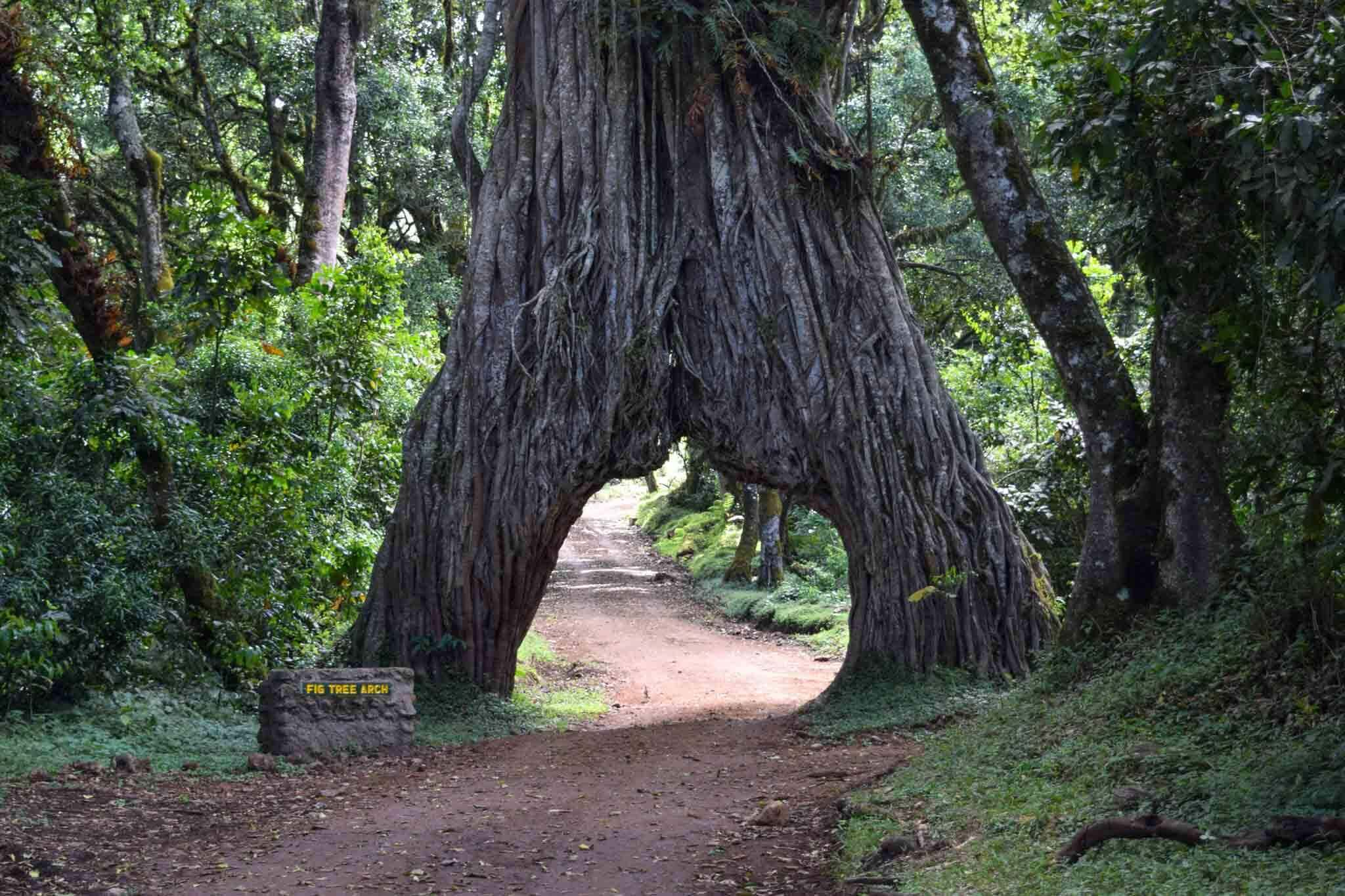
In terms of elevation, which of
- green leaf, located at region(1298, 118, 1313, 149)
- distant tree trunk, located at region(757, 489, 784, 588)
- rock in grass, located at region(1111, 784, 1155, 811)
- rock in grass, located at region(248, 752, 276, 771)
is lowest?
rock in grass, located at region(248, 752, 276, 771)

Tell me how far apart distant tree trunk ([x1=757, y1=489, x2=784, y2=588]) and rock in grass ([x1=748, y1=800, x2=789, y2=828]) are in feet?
52.3

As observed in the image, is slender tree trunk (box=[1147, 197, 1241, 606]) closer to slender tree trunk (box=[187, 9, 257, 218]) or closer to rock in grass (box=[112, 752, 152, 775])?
rock in grass (box=[112, 752, 152, 775])

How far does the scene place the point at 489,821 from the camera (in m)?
7.87

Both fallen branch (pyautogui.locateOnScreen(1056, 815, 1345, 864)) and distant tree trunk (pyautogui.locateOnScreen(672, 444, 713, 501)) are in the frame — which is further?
distant tree trunk (pyautogui.locateOnScreen(672, 444, 713, 501))

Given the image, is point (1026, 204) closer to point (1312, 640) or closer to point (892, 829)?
point (1312, 640)

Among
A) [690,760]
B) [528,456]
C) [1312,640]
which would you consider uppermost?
[528,456]

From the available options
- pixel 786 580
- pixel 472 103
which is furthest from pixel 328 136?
pixel 786 580

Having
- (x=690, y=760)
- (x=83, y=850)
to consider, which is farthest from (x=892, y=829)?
(x=83, y=850)

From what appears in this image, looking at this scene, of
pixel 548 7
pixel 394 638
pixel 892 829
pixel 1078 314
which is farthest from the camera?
pixel 548 7

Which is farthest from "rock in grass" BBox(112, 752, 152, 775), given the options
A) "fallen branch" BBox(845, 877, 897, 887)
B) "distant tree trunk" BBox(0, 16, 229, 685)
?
"fallen branch" BBox(845, 877, 897, 887)

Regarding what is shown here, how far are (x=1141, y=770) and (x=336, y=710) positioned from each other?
6.43 m

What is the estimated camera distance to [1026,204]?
8.92 meters

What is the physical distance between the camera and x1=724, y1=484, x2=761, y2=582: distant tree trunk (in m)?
25.7

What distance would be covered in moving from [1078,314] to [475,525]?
6.16 meters
